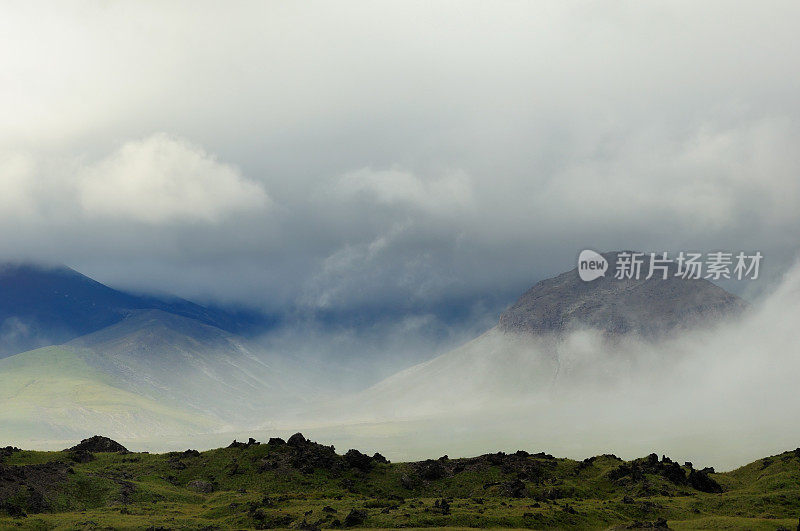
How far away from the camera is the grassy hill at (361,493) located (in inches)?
4970

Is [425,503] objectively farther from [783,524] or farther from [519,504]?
[783,524]

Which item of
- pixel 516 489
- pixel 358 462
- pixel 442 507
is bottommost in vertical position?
pixel 442 507

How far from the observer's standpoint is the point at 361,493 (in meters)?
171

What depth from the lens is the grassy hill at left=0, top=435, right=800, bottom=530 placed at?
12625 cm

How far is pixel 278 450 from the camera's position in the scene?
193625 mm

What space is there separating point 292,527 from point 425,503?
29.4 meters

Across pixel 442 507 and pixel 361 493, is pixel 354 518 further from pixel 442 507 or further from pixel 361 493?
pixel 361 493

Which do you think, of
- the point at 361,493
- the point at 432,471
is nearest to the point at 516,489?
the point at 432,471

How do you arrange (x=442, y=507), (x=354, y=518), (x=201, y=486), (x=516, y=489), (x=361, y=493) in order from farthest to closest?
1. (x=201, y=486)
2. (x=361, y=493)
3. (x=516, y=489)
4. (x=442, y=507)
5. (x=354, y=518)

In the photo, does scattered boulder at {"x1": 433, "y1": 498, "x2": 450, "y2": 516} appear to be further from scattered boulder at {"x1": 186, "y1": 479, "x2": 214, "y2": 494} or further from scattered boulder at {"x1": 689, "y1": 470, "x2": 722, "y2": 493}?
scattered boulder at {"x1": 689, "y1": 470, "x2": 722, "y2": 493}

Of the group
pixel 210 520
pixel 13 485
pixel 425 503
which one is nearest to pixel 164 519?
pixel 210 520

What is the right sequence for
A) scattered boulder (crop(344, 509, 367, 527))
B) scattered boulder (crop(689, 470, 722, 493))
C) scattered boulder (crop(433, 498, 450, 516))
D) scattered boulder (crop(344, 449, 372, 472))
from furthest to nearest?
scattered boulder (crop(344, 449, 372, 472)) < scattered boulder (crop(689, 470, 722, 493)) < scattered boulder (crop(433, 498, 450, 516)) < scattered boulder (crop(344, 509, 367, 527))

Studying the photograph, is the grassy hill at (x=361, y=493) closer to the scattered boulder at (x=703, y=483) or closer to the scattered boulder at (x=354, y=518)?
the scattered boulder at (x=354, y=518)

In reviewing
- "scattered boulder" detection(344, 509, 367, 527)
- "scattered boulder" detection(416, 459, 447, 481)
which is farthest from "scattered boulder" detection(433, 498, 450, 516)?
"scattered boulder" detection(416, 459, 447, 481)
